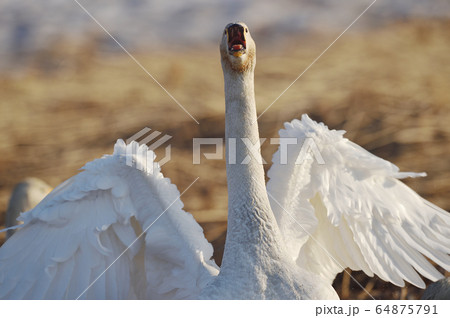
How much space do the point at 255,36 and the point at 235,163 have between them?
3.14 metres

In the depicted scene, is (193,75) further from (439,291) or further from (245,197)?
(245,197)

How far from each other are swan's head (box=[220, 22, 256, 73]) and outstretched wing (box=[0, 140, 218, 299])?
47cm

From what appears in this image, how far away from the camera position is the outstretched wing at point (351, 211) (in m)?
2.19

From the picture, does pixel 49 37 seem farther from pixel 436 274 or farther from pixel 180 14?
pixel 436 274

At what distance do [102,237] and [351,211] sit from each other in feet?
2.52

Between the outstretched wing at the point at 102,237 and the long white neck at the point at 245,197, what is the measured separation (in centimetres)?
22

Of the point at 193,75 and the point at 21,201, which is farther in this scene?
the point at 193,75

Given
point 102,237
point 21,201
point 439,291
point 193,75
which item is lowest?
point 439,291

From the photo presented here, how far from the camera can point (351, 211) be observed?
2.17m

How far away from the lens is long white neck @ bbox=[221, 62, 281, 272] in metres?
1.82

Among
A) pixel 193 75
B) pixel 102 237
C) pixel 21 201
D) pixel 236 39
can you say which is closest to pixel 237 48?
pixel 236 39

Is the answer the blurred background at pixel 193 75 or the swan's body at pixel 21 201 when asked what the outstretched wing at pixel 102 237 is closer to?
the swan's body at pixel 21 201
